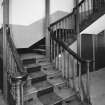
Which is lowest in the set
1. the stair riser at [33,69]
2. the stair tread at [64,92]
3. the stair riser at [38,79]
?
the stair tread at [64,92]

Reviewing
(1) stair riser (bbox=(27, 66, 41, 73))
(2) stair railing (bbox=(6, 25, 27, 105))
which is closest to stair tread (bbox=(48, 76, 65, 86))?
(1) stair riser (bbox=(27, 66, 41, 73))

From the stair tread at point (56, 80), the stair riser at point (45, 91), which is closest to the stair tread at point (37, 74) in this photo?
the stair tread at point (56, 80)

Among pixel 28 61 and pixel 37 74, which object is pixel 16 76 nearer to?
pixel 37 74

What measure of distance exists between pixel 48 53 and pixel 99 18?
5.97 ft

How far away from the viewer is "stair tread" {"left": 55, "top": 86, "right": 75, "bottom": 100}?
261cm

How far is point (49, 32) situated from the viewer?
3510 millimetres

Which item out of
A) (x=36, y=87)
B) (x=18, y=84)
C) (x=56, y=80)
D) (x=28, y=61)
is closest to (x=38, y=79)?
(x=36, y=87)

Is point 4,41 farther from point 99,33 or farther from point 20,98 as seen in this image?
point 99,33

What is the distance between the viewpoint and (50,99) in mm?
2463

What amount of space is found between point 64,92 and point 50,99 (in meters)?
0.43

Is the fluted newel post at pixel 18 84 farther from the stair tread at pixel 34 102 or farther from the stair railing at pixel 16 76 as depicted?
the stair tread at pixel 34 102

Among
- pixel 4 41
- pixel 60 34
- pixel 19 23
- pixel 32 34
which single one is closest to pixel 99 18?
pixel 60 34

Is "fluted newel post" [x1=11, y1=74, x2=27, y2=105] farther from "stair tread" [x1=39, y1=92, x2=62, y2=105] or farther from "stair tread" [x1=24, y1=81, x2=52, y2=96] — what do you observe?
"stair tread" [x1=39, y1=92, x2=62, y2=105]

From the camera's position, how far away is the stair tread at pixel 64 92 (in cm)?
261
